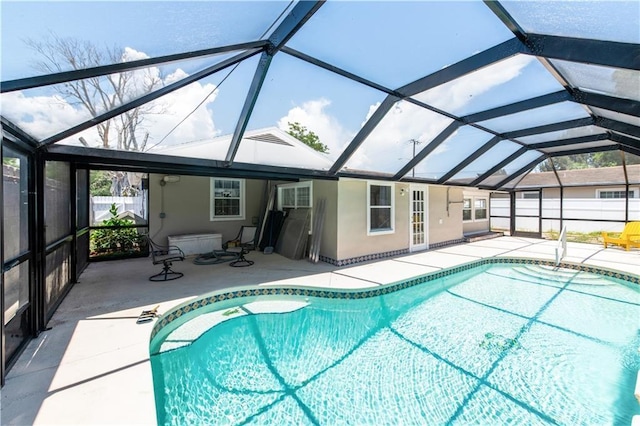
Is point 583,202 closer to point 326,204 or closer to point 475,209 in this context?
point 475,209

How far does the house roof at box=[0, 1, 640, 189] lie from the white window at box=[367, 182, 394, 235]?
201 centimetres

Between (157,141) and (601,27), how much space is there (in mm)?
5645

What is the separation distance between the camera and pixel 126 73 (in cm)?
A: 277

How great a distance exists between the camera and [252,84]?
152 inches

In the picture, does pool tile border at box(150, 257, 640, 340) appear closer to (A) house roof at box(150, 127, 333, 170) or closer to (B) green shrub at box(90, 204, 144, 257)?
(A) house roof at box(150, 127, 333, 170)

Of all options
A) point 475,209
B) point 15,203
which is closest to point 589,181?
point 475,209

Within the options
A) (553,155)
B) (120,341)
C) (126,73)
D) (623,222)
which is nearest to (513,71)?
(126,73)

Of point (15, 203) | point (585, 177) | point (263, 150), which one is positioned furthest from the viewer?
point (585, 177)

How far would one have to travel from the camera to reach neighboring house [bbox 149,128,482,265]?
20.4ft

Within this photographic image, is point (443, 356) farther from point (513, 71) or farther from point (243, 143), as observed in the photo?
point (243, 143)

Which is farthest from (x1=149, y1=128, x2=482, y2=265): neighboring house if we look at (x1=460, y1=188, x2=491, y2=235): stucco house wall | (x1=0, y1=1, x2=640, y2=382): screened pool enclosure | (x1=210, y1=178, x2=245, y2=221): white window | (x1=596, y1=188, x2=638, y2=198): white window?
(x1=596, y1=188, x2=638, y2=198): white window

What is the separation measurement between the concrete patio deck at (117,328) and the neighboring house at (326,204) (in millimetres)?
753

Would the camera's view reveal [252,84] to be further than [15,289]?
Yes

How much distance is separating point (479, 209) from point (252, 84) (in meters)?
13.7
